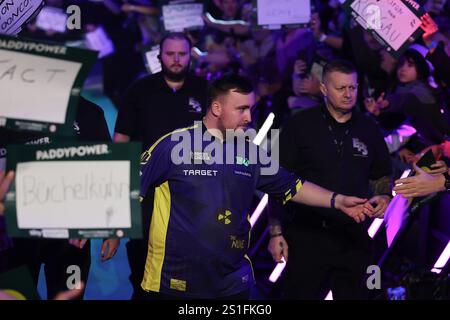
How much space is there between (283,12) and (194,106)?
1.29 m

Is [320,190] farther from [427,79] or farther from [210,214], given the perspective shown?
[427,79]

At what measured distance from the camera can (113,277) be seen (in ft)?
25.5

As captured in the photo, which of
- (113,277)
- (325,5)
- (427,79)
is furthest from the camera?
(325,5)

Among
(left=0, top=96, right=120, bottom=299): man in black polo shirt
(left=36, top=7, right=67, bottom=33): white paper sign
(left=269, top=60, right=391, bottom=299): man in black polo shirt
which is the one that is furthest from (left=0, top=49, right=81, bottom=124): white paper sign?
(left=36, top=7, right=67, bottom=33): white paper sign

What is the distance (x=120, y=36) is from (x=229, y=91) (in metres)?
8.53

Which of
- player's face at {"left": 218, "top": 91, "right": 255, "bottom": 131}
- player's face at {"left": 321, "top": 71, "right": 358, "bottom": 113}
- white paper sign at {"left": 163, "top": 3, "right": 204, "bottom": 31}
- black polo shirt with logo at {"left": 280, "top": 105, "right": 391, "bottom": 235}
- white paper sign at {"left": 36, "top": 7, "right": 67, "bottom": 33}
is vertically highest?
player's face at {"left": 218, "top": 91, "right": 255, "bottom": 131}

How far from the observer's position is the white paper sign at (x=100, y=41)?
484 inches

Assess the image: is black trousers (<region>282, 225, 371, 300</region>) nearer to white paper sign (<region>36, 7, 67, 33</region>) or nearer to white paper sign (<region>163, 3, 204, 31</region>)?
white paper sign (<region>163, 3, 204, 31</region>)

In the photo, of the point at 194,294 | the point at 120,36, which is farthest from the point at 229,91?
the point at 120,36

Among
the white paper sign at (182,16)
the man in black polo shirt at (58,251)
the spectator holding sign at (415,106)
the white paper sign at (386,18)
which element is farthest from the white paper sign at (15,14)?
the white paper sign at (182,16)

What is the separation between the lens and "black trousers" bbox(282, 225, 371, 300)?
583cm

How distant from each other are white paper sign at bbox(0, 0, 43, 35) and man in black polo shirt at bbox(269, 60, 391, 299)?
A: 209 cm

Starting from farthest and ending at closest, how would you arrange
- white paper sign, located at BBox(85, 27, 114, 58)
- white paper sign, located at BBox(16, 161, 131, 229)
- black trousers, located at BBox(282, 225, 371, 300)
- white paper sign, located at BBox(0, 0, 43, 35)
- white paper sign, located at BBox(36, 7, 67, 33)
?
white paper sign, located at BBox(36, 7, 67, 33) < white paper sign, located at BBox(85, 27, 114, 58) < black trousers, located at BBox(282, 225, 371, 300) < white paper sign, located at BBox(0, 0, 43, 35) < white paper sign, located at BBox(16, 161, 131, 229)

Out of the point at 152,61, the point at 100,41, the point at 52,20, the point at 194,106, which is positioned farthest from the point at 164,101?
the point at 52,20
